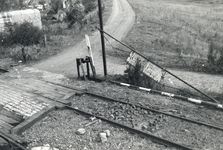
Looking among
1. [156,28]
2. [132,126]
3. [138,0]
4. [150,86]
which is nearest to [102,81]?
[150,86]

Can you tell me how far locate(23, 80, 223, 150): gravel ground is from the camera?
6.75 metres

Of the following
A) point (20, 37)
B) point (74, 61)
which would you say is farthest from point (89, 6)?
point (74, 61)

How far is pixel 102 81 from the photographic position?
11328 mm

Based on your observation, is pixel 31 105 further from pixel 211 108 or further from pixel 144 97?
pixel 211 108

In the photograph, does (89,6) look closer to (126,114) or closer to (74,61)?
(74,61)

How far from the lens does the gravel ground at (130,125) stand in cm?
675

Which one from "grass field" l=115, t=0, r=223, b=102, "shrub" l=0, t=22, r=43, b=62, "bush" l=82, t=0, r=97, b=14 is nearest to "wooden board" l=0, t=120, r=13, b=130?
"grass field" l=115, t=0, r=223, b=102

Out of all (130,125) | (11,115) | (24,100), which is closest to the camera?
(130,125)

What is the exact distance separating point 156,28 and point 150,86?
14.4 metres

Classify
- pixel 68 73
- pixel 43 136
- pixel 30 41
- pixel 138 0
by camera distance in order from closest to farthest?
pixel 43 136, pixel 68 73, pixel 30 41, pixel 138 0

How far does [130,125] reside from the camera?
25.1ft

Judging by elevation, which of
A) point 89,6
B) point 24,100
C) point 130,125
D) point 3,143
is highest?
point 89,6

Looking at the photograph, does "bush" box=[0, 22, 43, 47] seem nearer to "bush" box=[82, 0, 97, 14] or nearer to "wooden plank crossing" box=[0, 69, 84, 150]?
"wooden plank crossing" box=[0, 69, 84, 150]

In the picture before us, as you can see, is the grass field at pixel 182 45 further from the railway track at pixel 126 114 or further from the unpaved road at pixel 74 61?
the railway track at pixel 126 114
